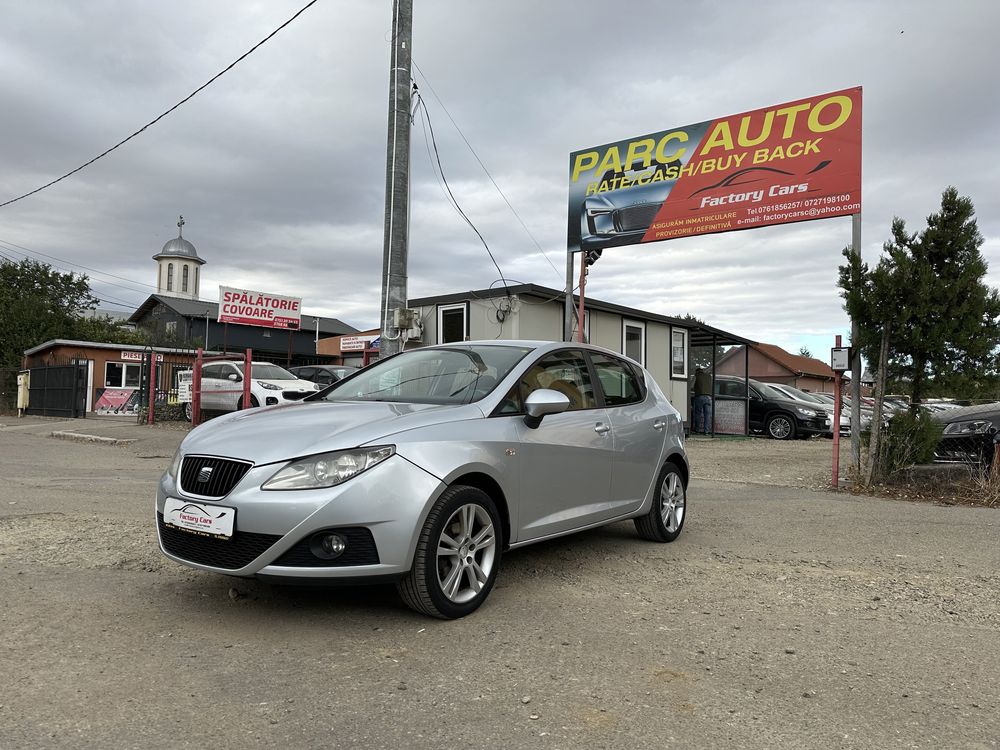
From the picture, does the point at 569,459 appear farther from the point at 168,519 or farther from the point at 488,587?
the point at 168,519

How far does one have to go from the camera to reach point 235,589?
168 inches

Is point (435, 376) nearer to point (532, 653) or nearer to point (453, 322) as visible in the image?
point (532, 653)

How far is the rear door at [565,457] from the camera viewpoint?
4.38 metres

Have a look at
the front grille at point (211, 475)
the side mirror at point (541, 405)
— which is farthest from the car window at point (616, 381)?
the front grille at point (211, 475)

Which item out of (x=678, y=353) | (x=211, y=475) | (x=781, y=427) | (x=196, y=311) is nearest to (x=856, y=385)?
(x=211, y=475)

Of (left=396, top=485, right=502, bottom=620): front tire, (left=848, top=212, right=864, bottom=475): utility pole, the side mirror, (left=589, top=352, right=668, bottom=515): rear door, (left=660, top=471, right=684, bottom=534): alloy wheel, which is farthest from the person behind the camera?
(left=848, top=212, right=864, bottom=475): utility pole

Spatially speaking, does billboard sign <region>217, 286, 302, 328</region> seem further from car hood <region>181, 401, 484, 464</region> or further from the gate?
car hood <region>181, 401, 484, 464</region>

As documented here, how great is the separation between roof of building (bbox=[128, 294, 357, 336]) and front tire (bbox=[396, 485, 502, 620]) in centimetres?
4645

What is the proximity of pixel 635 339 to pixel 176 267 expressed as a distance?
69.1 meters

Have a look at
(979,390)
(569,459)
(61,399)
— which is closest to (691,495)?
(979,390)

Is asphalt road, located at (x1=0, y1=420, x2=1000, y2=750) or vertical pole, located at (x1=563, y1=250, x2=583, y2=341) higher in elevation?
vertical pole, located at (x1=563, y1=250, x2=583, y2=341)

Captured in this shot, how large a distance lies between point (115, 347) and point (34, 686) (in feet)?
96.1

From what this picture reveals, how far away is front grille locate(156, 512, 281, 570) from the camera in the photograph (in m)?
3.47

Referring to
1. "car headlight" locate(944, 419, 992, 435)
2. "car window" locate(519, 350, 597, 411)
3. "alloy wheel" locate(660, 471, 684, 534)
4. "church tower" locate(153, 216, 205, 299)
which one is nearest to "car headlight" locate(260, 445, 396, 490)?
"car window" locate(519, 350, 597, 411)
